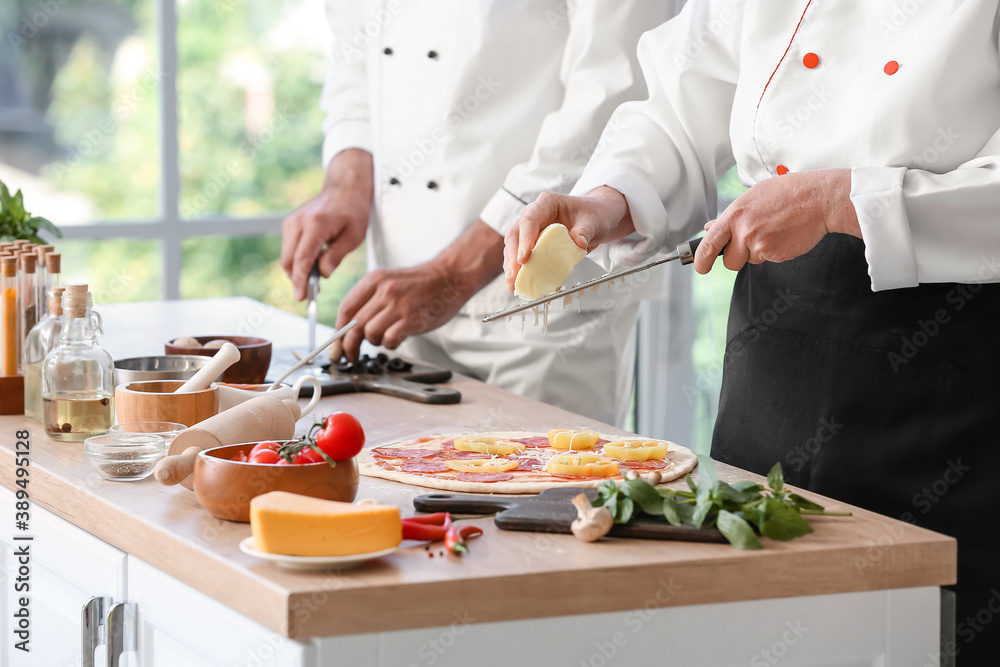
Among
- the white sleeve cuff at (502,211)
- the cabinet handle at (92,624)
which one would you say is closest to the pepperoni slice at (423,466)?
the cabinet handle at (92,624)

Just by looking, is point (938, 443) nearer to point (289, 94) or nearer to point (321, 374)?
point (321, 374)

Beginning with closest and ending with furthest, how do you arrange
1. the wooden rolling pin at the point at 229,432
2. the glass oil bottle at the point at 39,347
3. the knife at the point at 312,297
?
the wooden rolling pin at the point at 229,432 < the glass oil bottle at the point at 39,347 < the knife at the point at 312,297

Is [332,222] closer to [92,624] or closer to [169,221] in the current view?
[92,624]

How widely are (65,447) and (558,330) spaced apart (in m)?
1.05

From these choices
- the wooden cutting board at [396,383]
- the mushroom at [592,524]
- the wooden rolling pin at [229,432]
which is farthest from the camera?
the wooden cutting board at [396,383]

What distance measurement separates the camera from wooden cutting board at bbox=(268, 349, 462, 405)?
1682 millimetres

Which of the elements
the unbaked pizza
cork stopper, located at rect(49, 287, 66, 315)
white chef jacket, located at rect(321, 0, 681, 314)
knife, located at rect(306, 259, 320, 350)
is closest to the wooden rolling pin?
the unbaked pizza

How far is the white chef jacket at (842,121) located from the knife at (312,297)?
649 millimetres

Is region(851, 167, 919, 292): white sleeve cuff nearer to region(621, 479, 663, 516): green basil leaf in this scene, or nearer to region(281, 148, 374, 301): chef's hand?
region(621, 479, 663, 516): green basil leaf

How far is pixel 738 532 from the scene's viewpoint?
0.97 metres

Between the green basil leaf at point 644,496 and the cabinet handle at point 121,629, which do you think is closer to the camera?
the green basil leaf at point 644,496

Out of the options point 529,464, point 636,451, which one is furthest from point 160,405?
point 636,451

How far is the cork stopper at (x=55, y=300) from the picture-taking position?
1411mm

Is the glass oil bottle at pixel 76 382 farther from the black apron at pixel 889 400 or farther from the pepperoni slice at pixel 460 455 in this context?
the black apron at pixel 889 400
